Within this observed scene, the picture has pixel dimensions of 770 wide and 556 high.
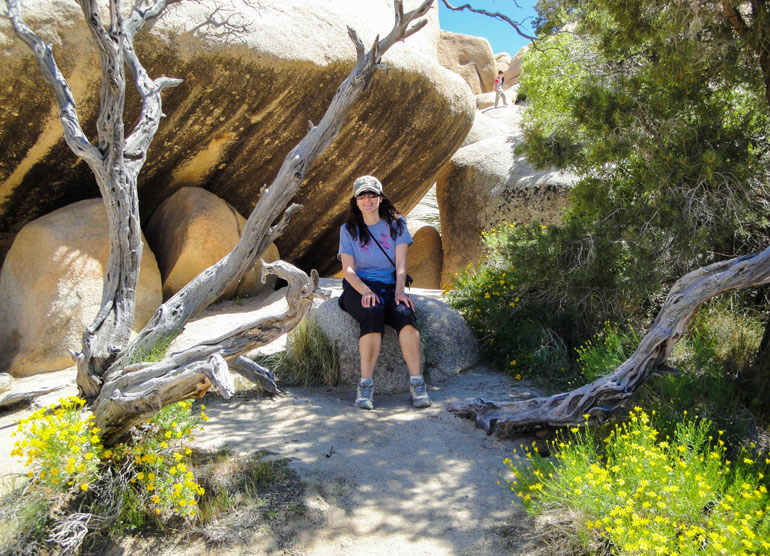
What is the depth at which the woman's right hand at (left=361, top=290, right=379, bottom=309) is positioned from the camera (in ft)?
15.2

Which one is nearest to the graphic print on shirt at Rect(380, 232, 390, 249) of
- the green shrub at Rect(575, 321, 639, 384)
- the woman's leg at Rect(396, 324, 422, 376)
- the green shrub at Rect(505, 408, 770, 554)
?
the woman's leg at Rect(396, 324, 422, 376)

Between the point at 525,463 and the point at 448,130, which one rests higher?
the point at 448,130

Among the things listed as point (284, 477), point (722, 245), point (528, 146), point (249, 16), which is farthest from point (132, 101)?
point (722, 245)

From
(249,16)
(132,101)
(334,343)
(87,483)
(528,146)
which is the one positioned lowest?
(87,483)

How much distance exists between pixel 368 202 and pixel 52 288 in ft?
10.8

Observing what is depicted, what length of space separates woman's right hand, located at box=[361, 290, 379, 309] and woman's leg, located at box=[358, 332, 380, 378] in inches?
8.4

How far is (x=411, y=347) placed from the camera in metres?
4.62

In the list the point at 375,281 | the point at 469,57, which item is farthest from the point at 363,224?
the point at 469,57

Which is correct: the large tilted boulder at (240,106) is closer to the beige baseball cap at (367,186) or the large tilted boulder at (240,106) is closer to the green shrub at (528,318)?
the beige baseball cap at (367,186)

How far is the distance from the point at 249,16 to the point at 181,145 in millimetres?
1502

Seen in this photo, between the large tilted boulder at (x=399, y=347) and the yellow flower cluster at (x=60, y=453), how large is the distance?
7.01ft

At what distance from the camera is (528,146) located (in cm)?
563

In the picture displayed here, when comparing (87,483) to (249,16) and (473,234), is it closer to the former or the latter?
(249,16)

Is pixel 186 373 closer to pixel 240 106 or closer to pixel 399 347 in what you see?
pixel 399 347
